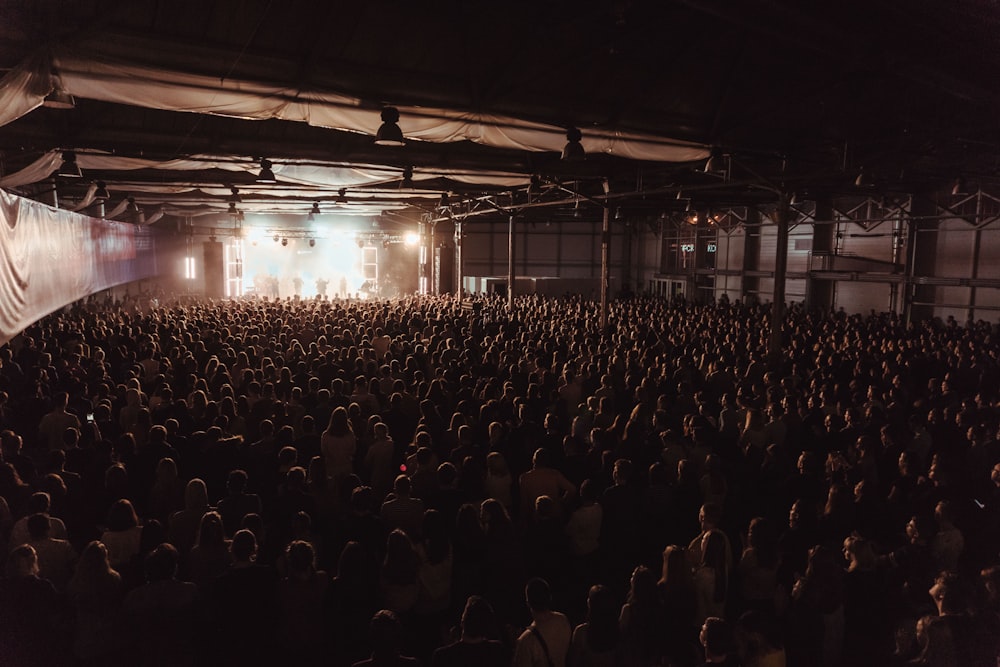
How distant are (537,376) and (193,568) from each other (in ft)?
21.9

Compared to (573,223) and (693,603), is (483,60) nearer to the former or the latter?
(693,603)

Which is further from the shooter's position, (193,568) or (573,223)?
(573,223)

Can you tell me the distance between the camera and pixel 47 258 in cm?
1175

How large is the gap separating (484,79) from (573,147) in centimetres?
144

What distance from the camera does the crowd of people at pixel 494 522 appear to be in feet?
11.9

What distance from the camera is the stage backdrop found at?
9.08 meters

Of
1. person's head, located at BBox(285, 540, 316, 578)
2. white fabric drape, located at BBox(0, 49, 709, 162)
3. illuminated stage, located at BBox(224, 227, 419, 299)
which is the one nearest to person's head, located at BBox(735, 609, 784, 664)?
person's head, located at BBox(285, 540, 316, 578)

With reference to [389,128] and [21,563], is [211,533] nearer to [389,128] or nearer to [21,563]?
[21,563]

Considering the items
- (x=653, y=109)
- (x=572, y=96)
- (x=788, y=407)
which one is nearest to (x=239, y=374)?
(x=572, y=96)

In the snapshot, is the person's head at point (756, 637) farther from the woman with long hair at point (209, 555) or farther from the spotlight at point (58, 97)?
the spotlight at point (58, 97)

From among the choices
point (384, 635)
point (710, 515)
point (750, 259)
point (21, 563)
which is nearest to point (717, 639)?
point (710, 515)

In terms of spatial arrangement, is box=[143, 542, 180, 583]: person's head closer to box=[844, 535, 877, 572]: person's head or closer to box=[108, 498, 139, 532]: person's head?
box=[108, 498, 139, 532]: person's head

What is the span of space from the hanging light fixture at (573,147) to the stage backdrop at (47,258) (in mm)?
7793

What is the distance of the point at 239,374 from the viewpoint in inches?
404
